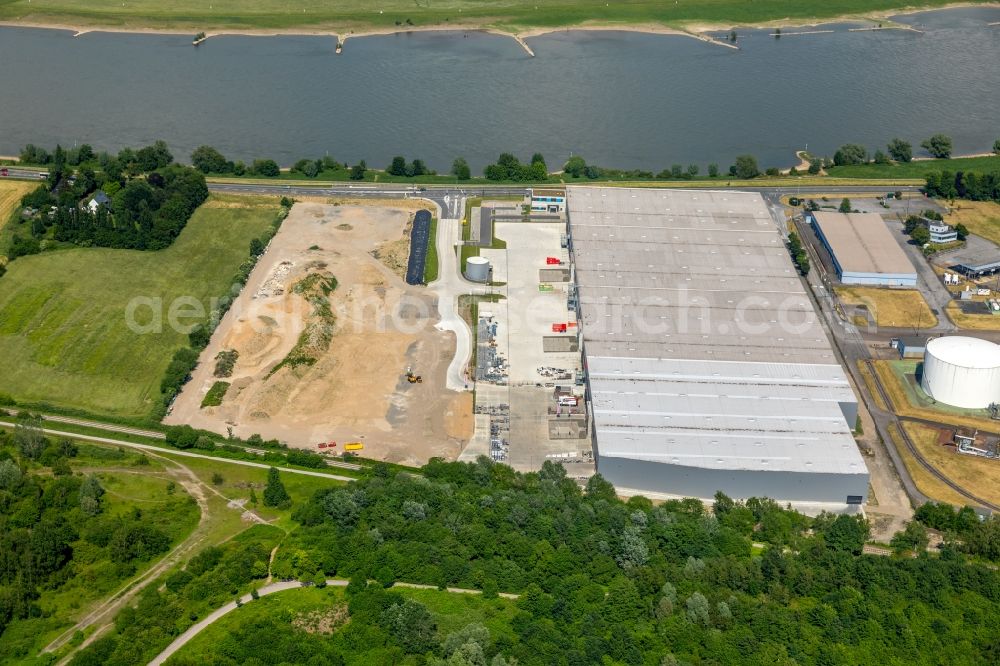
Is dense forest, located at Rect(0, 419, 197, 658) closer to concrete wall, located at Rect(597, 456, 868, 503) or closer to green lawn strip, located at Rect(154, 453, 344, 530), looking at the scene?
green lawn strip, located at Rect(154, 453, 344, 530)

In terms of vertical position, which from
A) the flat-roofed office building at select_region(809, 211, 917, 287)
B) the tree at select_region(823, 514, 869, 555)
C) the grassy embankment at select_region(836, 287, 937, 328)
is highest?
the flat-roofed office building at select_region(809, 211, 917, 287)

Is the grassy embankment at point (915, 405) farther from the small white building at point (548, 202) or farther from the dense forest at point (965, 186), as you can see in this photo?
the small white building at point (548, 202)

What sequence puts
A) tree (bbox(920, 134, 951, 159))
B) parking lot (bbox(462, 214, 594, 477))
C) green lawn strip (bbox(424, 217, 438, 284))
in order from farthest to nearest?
tree (bbox(920, 134, 951, 159)), green lawn strip (bbox(424, 217, 438, 284)), parking lot (bbox(462, 214, 594, 477))

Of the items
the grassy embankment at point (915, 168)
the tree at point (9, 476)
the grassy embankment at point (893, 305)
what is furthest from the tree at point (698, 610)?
the grassy embankment at point (915, 168)

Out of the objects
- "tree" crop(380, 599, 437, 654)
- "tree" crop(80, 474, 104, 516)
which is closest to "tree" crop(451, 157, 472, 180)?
"tree" crop(80, 474, 104, 516)

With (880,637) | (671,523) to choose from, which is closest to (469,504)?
(671,523)
